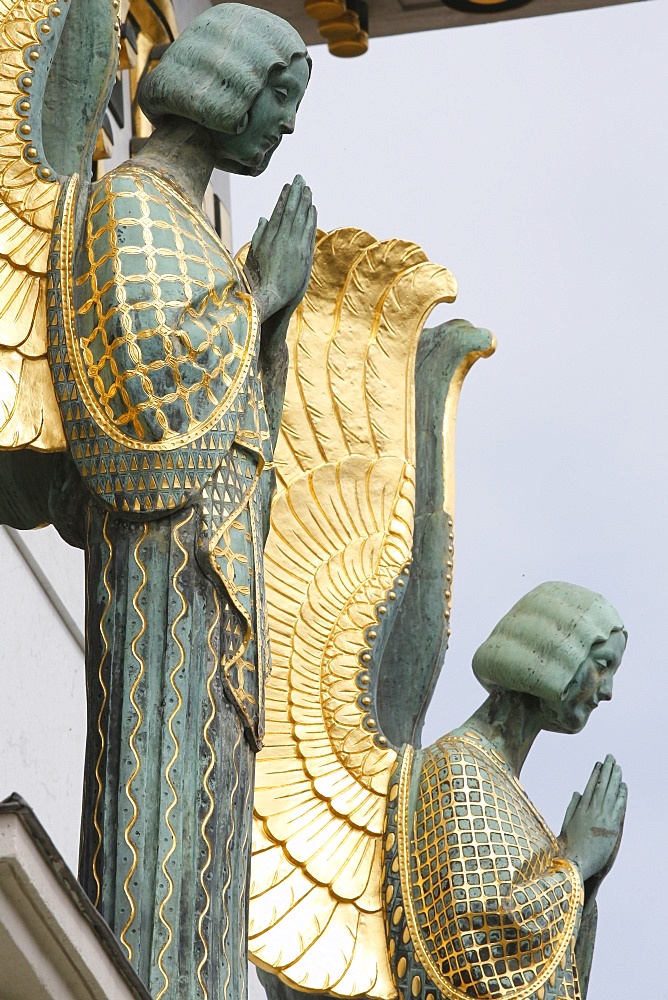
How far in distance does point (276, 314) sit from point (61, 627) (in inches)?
85.9

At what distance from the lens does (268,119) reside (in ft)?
17.3

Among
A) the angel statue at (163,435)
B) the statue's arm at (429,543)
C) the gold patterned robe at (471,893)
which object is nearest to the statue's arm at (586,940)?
the gold patterned robe at (471,893)

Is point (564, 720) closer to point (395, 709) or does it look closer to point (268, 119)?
point (395, 709)

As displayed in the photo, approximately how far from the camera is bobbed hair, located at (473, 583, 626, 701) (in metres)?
6.43

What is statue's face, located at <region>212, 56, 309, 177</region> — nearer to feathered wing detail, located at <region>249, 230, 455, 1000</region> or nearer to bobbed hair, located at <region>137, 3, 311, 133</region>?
bobbed hair, located at <region>137, 3, 311, 133</region>

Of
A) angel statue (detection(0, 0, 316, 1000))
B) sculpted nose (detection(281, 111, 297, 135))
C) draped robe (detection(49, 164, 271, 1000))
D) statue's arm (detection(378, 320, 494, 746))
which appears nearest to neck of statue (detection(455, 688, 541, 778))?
statue's arm (detection(378, 320, 494, 746))

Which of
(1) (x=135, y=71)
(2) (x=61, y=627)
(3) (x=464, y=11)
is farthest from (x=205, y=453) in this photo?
(3) (x=464, y=11)

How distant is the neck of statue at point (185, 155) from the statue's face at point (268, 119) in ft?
0.09

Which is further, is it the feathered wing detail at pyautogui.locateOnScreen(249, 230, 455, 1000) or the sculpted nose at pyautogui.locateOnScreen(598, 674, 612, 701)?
the sculpted nose at pyautogui.locateOnScreen(598, 674, 612, 701)

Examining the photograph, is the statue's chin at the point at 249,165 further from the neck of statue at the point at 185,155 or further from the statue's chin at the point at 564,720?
the statue's chin at the point at 564,720

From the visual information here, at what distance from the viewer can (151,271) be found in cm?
503

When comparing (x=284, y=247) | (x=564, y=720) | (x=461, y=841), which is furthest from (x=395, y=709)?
(x=284, y=247)

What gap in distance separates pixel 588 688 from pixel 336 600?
1.90ft

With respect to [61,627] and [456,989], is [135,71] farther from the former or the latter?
[456,989]
